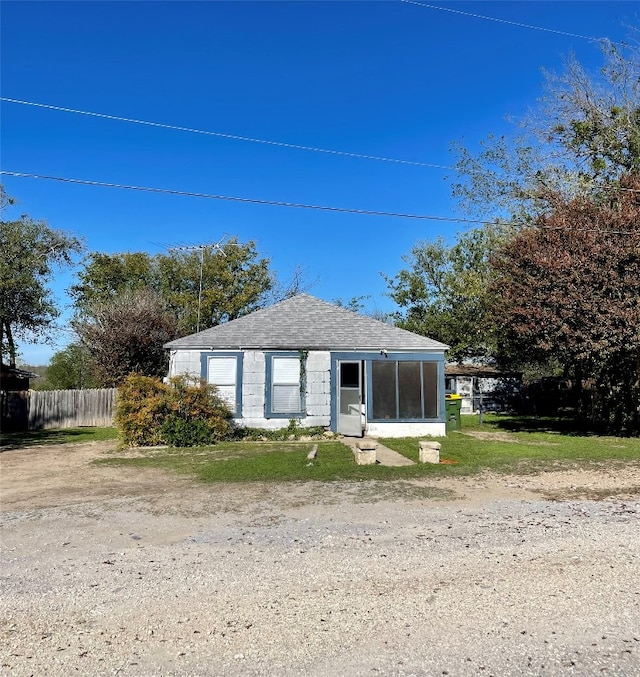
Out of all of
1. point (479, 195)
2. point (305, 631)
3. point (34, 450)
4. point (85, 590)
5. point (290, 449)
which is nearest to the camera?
point (305, 631)

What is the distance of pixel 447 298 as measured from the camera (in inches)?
1361

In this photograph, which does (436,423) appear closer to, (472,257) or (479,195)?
(479,195)

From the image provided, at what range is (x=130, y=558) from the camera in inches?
205

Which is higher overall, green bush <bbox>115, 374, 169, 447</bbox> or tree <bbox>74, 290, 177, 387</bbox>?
tree <bbox>74, 290, 177, 387</bbox>

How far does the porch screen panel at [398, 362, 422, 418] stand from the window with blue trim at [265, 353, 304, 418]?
2.88m

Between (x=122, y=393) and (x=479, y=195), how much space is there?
1540 cm

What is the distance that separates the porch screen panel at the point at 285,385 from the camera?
15.7 meters

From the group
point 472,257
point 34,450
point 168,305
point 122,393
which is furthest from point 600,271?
point 168,305

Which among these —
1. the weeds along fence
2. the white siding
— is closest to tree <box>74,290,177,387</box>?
the weeds along fence

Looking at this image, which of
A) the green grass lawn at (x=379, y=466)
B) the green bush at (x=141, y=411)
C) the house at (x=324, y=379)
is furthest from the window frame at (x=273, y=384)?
the green bush at (x=141, y=411)

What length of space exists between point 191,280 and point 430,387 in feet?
80.7

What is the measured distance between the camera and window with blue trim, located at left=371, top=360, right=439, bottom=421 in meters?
15.7

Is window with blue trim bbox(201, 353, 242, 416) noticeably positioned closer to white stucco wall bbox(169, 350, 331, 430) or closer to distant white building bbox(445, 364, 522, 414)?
white stucco wall bbox(169, 350, 331, 430)

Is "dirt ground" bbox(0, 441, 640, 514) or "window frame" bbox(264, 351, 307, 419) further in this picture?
"window frame" bbox(264, 351, 307, 419)
